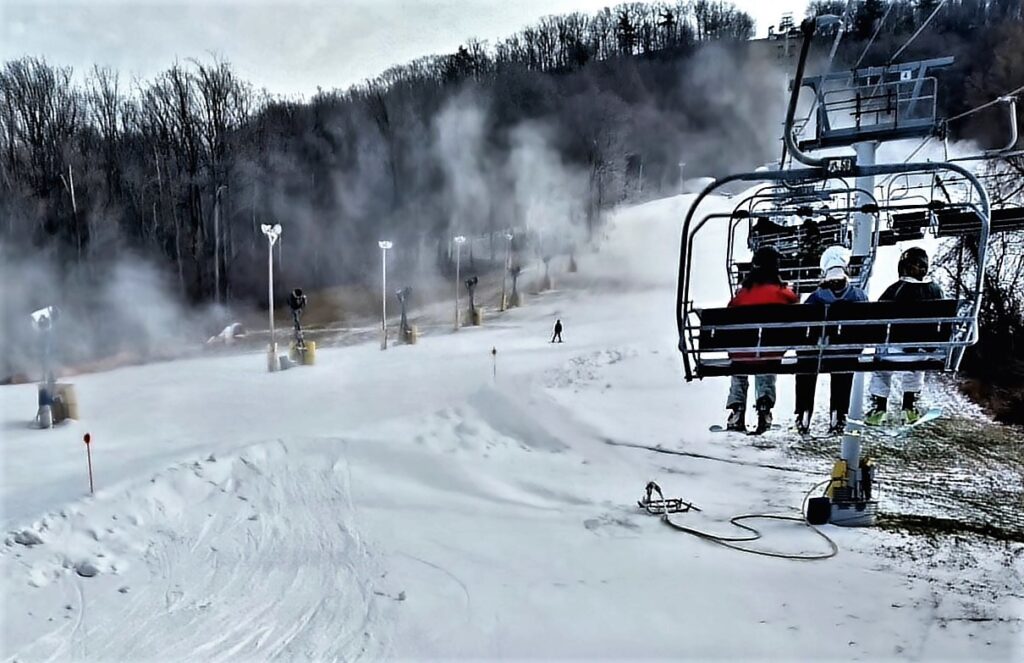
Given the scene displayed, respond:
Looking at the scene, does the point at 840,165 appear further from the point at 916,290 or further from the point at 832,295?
the point at 916,290

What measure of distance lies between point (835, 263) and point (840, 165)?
1396 mm

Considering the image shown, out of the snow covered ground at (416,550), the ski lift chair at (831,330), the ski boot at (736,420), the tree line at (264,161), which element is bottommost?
the snow covered ground at (416,550)

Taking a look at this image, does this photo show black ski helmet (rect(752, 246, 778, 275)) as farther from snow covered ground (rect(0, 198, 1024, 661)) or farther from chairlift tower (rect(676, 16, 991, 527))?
snow covered ground (rect(0, 198, 1024, 661))

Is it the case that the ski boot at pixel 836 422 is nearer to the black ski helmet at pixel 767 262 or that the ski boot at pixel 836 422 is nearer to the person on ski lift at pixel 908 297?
the person on ski lift at pixel 908 297

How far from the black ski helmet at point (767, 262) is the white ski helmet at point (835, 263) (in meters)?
0.49

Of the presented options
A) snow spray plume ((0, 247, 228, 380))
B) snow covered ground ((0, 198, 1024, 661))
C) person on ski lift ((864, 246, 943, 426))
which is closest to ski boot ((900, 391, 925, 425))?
person on ski lift ((864, 246, 943, 426))

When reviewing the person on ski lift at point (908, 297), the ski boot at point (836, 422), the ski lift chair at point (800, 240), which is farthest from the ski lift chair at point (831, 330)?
the ski lift chair at point (800, 240)

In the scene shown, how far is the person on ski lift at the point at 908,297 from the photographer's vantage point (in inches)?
202

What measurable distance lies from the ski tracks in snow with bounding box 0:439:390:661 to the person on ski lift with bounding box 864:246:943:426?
5.34 meters

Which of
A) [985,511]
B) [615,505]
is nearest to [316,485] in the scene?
[615,505]

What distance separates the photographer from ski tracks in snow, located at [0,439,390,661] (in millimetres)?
5641

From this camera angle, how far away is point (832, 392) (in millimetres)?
6402

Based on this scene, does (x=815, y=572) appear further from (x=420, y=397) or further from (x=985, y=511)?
(x=420, y=397)

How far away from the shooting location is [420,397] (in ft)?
47.6
